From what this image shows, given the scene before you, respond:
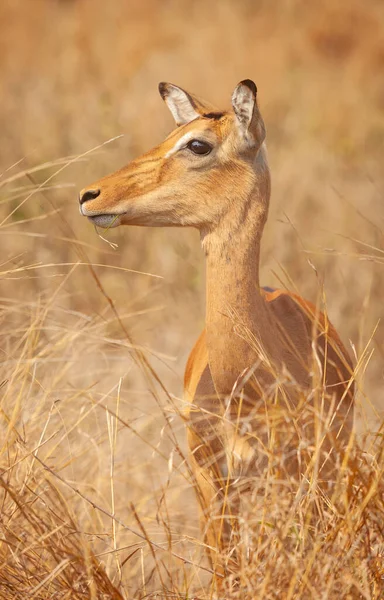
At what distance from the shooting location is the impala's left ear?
3746 millimetres

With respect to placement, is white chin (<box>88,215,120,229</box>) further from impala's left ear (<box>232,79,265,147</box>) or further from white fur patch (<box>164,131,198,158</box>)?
impala's left ear (<box>232,79,265,147</box>)

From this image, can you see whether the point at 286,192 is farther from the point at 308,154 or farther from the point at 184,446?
the point at 184,446

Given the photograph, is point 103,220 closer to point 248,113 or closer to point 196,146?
point 196,146

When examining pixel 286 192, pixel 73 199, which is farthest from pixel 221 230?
pixel 286 192

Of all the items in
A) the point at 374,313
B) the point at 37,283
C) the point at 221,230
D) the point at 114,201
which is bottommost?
the point at 374,313

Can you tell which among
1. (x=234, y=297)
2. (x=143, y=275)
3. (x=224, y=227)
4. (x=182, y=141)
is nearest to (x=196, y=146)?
(x=182, y=141)

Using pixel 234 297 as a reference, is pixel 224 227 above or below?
above

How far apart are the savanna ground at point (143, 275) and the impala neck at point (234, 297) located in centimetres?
29

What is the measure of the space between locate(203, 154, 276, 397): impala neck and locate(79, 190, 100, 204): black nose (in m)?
0.49

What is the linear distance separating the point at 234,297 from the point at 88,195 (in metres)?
0.72

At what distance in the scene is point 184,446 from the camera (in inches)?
228

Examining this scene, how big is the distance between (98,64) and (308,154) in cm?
610

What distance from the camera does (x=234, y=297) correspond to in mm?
3645

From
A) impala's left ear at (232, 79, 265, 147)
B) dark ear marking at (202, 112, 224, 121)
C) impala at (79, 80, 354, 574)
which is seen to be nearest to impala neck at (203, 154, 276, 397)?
impala at (79, 80, 354, 574)
